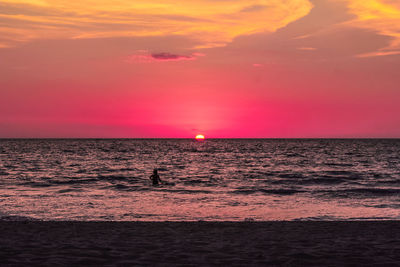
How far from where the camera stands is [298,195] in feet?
102
